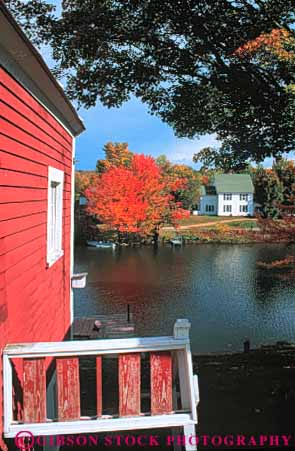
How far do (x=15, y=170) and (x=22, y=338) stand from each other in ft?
4.70

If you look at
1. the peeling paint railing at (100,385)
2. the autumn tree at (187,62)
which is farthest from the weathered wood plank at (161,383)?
the autumn tree at (187,62)

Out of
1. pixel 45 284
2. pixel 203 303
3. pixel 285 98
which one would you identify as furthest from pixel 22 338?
pixel 203 303

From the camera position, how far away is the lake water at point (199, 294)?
13.6 m

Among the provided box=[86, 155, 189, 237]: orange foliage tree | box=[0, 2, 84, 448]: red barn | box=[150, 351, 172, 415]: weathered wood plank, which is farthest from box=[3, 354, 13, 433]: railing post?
box=[86, 155, 189, 237]: orange foliage tree

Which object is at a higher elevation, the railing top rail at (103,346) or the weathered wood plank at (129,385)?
the railing top rail at (103,346)

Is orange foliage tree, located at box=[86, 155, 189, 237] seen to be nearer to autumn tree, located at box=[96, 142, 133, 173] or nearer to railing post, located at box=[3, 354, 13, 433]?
autumn tree, located at box=[96, 142, 133, 173]

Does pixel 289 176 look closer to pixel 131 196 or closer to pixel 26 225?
pixel 26 225

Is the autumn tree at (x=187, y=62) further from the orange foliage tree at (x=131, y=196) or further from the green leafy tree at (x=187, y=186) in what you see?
the green leafy tree at (x=187, y=186)

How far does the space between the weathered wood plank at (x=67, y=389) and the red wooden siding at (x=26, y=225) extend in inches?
4.5

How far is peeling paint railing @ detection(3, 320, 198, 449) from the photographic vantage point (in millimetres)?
2439

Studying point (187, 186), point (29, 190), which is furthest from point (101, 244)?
point (29, 190)

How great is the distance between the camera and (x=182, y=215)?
36438mm

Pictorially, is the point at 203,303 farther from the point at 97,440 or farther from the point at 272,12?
the point at 97,440

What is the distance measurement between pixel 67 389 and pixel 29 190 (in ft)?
6.26
